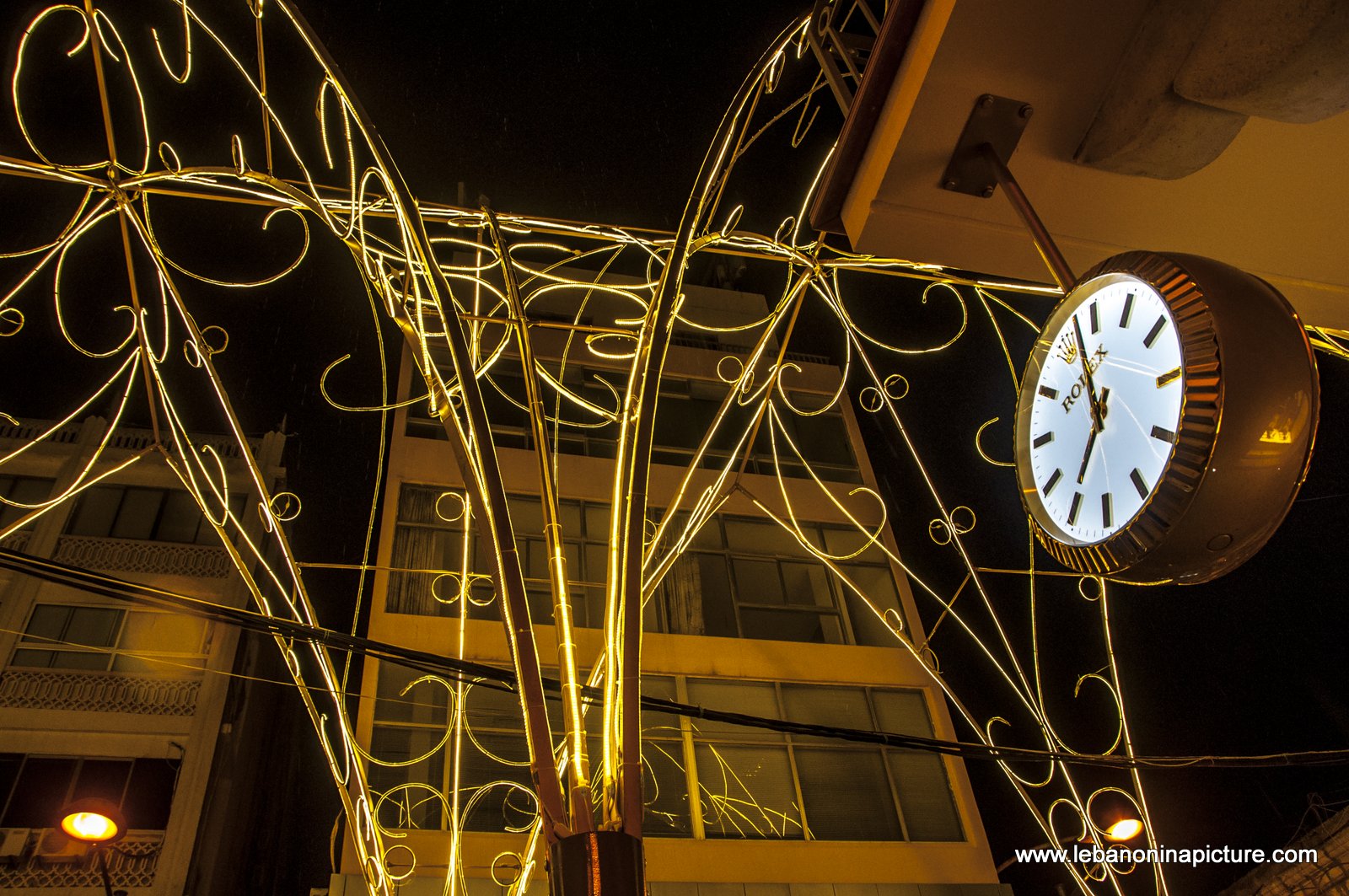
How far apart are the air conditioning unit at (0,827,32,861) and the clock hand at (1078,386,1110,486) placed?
13779mm

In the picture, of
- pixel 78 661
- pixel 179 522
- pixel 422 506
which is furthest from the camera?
pixel 179 522

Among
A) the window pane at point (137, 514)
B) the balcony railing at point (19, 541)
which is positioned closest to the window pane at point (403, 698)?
the balcony railing at point (19, 541)

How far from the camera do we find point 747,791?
888cm

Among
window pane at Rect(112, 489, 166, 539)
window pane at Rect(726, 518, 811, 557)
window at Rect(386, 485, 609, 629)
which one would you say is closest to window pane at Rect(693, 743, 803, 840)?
window at Rect(386, 485, 609, 629)

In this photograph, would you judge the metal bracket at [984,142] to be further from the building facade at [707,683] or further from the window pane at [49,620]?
the window pane at [49,620]

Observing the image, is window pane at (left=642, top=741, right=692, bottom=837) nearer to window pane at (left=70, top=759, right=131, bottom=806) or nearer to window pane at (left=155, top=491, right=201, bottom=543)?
A: window pane at (left=70, top=759, right=131, bottom=806)

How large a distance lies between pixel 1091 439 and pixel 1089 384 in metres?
0.16

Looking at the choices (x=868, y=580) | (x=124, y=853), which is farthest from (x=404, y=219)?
(x=124, y=853)

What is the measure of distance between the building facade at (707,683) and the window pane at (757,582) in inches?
0.9

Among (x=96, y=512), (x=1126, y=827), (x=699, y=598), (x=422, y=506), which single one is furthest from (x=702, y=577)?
(x=96, y=512)

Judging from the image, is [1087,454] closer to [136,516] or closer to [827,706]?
[827,706]

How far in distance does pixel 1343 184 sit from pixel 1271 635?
12665mm

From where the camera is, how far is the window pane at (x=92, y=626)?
1292 cm

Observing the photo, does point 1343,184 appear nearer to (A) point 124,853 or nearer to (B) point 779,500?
(B) point 779,500
